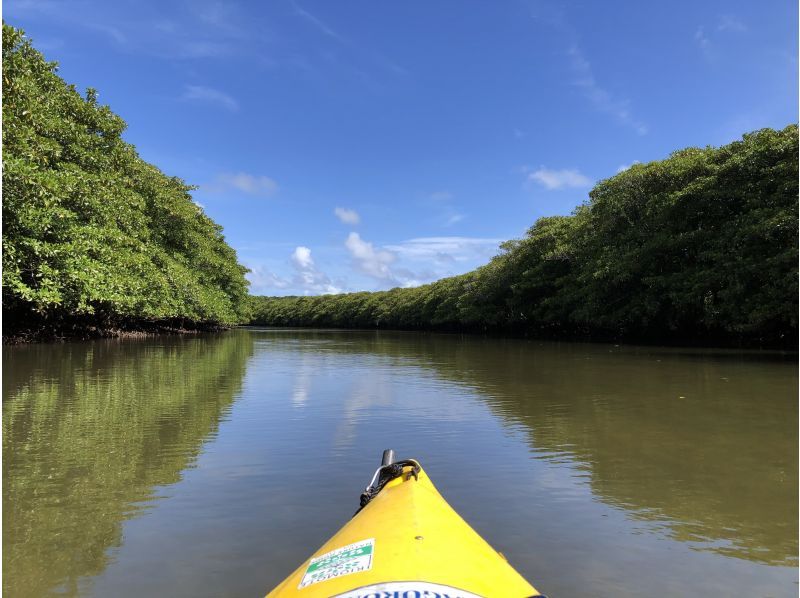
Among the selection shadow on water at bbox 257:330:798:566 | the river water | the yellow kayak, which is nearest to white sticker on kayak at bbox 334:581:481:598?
the yellow kayak

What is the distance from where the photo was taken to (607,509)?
5.29m

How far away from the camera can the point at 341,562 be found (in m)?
2.98

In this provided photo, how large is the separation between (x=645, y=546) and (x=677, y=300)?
1039 inches

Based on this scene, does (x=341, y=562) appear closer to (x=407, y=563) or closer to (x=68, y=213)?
(x=407, y=563)

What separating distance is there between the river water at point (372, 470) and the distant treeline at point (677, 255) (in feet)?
36.0

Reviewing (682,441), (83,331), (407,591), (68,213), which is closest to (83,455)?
(407,591)

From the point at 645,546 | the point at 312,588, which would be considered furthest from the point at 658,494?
the point at 312,588

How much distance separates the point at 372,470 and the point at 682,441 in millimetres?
4814

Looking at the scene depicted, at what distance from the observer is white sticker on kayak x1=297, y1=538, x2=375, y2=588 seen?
2842 mm

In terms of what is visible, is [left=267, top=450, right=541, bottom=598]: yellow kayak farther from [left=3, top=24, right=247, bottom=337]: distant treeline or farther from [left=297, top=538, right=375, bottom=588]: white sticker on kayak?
[left=3, top=24, right=247, bottom=337]: distant treeline

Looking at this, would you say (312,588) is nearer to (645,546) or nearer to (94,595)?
(94,595)

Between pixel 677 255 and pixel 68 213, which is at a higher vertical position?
pixel 677 255

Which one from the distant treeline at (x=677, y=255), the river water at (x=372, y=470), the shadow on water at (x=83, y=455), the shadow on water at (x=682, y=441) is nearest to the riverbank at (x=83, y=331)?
the shadow on water at (x=83, y=455)

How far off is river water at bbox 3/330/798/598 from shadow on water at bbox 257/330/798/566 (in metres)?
0.04
